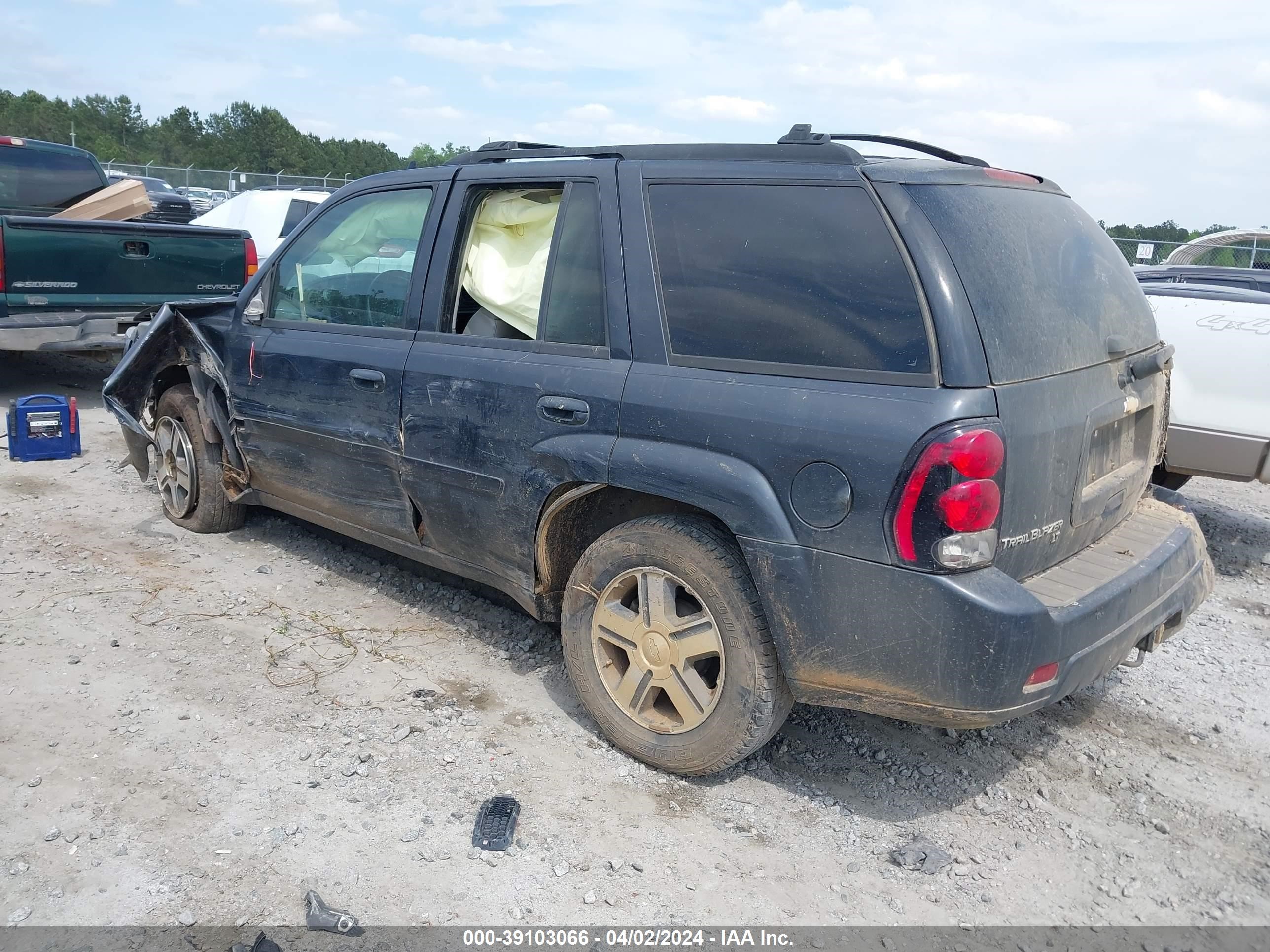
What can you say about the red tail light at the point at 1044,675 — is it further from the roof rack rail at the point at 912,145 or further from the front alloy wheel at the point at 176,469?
the front alloy wheel at the point at 176,469

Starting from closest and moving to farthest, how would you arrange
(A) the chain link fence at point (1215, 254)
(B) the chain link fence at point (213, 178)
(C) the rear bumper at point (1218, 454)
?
(C) the rear bumper at point (1218, 454) < (A) the chain link fence at point (1215, 254) < (B) the chain link fence at point (213, 178)

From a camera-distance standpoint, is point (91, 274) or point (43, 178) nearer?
point (91, 274)

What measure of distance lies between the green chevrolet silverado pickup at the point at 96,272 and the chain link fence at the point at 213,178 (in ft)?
77.3

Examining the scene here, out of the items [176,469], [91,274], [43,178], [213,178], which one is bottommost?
[176,469]

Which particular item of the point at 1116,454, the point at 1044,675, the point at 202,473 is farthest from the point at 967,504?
the point at 202,473

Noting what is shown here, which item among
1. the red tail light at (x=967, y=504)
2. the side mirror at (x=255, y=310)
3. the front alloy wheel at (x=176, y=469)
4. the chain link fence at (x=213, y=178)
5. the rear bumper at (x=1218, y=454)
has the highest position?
the chain link fence at (x=213, y=178)

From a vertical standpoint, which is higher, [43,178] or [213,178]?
[213,178]

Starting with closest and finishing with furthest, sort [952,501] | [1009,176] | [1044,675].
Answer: [952,501]
[1044,675]
[1009,176]

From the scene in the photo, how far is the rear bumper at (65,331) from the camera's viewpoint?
7.46 meters

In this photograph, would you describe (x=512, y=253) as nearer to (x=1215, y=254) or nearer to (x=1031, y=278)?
(x=1031, y=278)

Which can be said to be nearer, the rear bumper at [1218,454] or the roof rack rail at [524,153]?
the roof rack rail at [524,153]

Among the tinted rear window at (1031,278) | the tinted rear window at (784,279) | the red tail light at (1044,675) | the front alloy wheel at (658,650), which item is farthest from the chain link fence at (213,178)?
the red tail light at (1044,675)

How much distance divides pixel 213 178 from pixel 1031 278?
3573 centimetres

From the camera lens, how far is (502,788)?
3.21 metres
